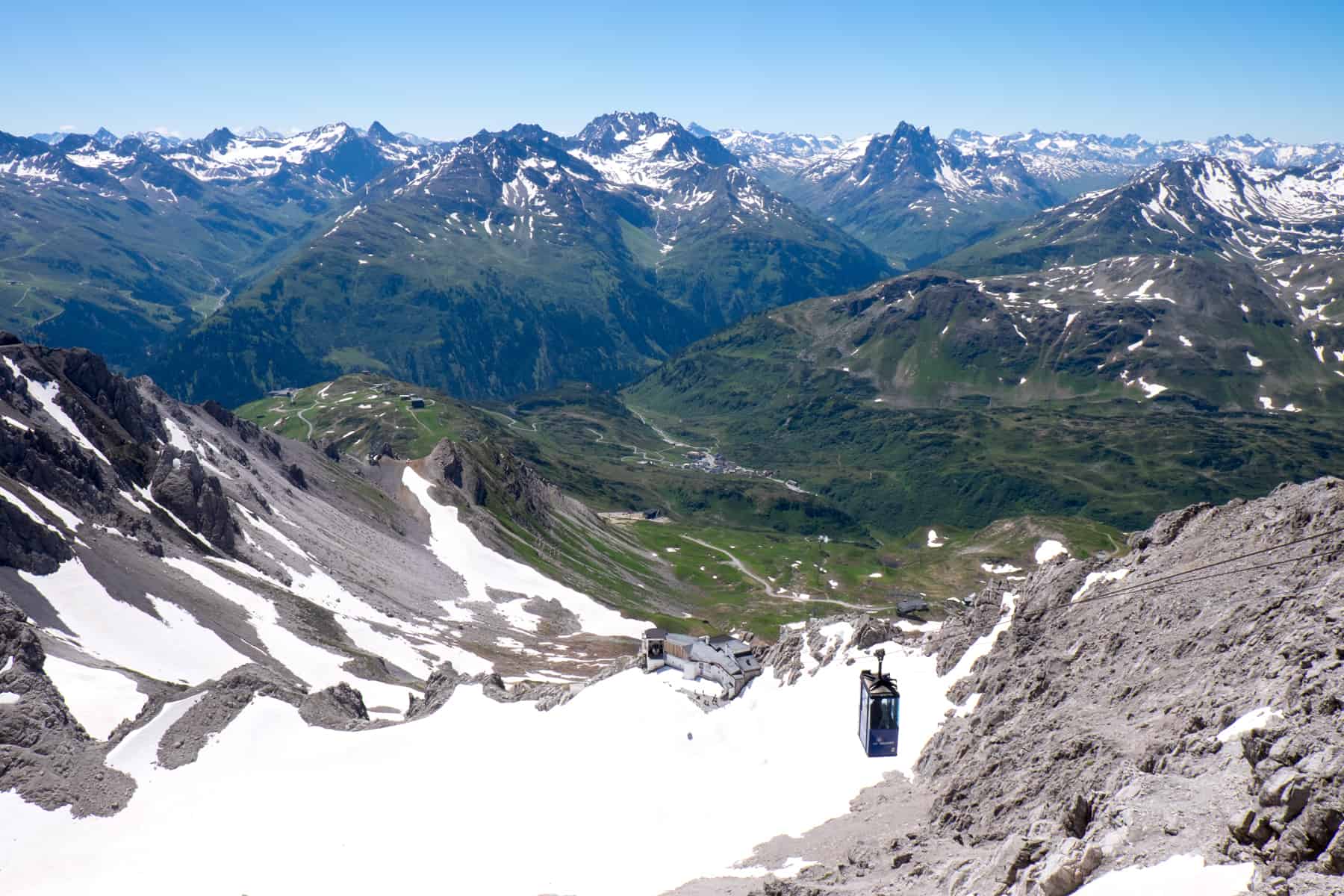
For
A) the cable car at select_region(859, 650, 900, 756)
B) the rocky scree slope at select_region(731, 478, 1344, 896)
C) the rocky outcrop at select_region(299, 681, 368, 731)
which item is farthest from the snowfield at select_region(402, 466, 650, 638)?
the cable car at select_region(859, 650, 900, 756)

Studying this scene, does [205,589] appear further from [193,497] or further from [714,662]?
[714,662]

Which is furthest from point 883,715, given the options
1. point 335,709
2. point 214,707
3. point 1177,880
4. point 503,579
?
point 503,579

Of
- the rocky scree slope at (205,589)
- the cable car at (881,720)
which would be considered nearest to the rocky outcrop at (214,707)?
the rocky scree slope at (205,589)

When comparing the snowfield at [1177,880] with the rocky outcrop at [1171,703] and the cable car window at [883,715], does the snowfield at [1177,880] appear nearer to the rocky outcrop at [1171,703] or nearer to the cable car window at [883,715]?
the rocky outcrop at [1171,703]

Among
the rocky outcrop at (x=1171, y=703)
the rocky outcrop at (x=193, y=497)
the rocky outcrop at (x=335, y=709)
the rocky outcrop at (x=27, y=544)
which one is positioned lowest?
the rocky outcrop at (x=335, y=709)

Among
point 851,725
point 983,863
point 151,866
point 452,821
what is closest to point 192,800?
point 151,866

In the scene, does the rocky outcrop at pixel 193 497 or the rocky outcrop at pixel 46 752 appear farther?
the rocky outcrop at pixel 193 497
